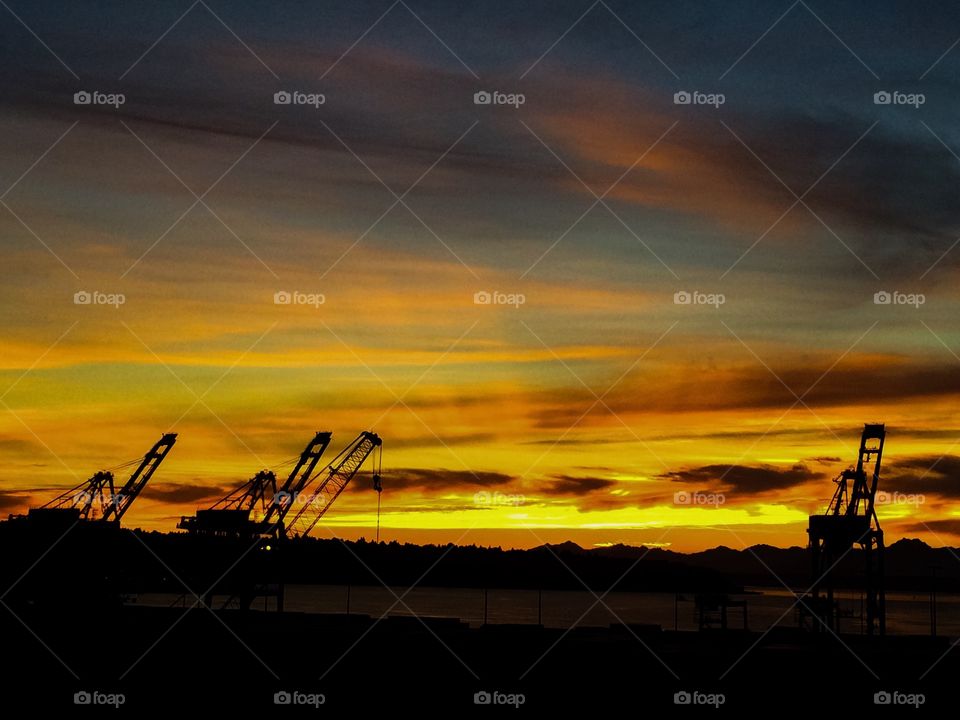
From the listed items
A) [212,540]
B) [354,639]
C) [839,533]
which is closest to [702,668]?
[354,639]

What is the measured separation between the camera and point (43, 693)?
4822 cm

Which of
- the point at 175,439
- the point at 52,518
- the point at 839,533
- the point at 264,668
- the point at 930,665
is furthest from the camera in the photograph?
the point at 175,439

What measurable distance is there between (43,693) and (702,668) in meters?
32.7

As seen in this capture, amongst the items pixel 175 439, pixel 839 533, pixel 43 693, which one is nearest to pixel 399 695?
pixel 43 693

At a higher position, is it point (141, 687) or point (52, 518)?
point (52, 518)

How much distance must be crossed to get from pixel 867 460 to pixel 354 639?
159 feet

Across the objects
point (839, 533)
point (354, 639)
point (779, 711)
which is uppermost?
point (839, 533)

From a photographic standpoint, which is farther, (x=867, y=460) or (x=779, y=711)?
(x=867, y=460)

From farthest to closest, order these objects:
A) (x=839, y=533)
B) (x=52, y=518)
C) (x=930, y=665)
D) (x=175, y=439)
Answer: (x=175, y=439) → (x=839, y=533) → (x=52, y=518) → (x=930, y=665)

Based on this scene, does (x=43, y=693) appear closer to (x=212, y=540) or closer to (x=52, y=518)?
(x=52, y=518)

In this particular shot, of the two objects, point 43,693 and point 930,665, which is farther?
point 930,665

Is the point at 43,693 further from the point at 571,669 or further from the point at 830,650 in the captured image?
the point at 830,650

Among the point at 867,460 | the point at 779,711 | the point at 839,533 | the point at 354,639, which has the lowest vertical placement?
the point at 779,711

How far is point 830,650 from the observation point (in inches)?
2798
